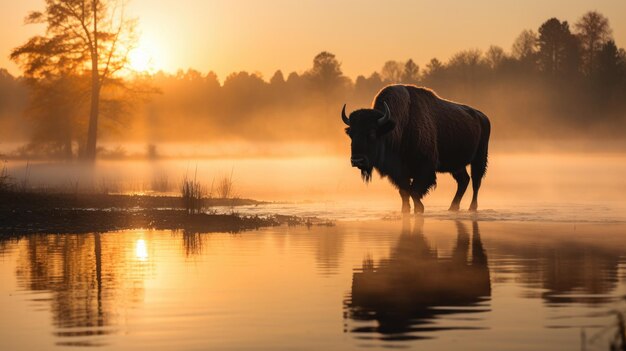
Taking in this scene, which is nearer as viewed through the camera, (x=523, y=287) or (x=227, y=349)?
(x=227, y=349)

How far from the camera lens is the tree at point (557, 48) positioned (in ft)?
379

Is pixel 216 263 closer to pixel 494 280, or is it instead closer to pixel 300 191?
pixel 494 280

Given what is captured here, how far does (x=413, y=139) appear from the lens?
79.2 feet

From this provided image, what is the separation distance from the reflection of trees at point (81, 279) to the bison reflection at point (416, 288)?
2.45 metres

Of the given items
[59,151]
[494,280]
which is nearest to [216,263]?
[494,280]

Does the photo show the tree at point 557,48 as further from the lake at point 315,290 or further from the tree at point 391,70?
the lake at point 315,290

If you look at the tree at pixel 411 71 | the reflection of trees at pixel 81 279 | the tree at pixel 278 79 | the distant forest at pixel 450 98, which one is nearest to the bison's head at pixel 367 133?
the reflection of trees at pixel 81 279

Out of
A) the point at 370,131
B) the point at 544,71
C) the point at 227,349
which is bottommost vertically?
the point at 227,349

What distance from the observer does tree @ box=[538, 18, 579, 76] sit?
11550cm

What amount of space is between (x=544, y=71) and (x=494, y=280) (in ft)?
356

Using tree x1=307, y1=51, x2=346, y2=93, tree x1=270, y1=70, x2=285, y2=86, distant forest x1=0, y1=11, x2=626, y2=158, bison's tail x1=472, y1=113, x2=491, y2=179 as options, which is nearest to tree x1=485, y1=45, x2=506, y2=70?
distant forest x1=0, y1=11, x2=626, y2=158

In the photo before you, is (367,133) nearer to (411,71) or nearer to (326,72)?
(326,72)

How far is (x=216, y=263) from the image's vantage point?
15.3 meters

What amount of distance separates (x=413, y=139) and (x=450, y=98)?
4147 inches
